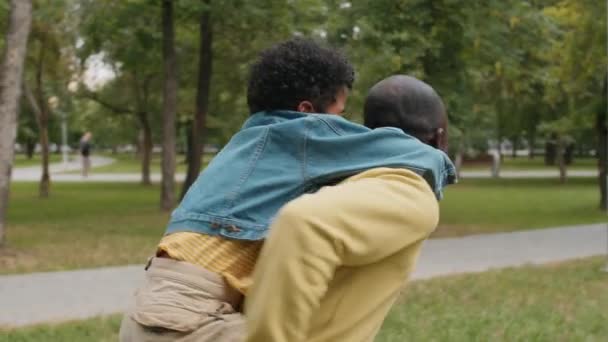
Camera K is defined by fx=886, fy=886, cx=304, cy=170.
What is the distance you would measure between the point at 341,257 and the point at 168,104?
17666mm

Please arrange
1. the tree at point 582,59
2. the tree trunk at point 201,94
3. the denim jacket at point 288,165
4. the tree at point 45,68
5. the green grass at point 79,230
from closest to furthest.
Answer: the denim jacket at point 288,165
the green grass at point 79,230
the tree at point 582,59
the tree trunk at point 201,94
the tree at point 45,68

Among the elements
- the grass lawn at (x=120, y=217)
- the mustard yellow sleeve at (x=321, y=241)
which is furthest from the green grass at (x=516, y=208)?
the mustard yellow sleeve at (x=321, y=241)

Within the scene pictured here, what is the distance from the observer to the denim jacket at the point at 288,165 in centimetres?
178

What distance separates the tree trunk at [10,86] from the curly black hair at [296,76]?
9.32m

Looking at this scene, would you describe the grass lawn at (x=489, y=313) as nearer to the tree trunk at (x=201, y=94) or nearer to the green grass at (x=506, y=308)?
the green grass at (x=506, y=308)

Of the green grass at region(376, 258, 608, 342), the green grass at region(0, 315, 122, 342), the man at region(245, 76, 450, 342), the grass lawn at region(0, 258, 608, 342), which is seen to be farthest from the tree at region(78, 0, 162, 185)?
the man at region(245, 76, 450, 342)

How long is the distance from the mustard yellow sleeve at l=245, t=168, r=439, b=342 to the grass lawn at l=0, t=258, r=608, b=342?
4556mm

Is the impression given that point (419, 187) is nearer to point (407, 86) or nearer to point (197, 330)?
point (407, 86)

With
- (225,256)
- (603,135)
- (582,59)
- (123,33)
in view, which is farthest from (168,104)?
(225,256)

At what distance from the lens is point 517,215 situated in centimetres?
1889

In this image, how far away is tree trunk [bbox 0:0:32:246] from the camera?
10.7m

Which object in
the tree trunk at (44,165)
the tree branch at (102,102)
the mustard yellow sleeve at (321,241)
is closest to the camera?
the mustard yellow sleeve at (321,241)

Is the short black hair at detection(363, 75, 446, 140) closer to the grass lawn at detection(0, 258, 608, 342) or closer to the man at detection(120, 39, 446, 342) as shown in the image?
the man at detection(120, 39, 446, 342)

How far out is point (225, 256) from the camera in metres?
1.86
